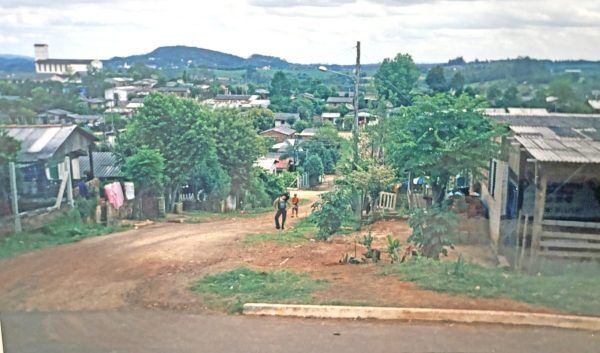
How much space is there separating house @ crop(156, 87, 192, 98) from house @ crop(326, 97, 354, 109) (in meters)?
1.98

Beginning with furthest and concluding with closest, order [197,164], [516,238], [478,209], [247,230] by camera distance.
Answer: [197,164]
[247,230]
[478,209]
[516,238]

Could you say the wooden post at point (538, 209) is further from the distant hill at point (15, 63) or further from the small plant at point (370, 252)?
the distant hill at point (15, 63)

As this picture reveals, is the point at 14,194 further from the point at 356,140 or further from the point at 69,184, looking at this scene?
the point at 356,140

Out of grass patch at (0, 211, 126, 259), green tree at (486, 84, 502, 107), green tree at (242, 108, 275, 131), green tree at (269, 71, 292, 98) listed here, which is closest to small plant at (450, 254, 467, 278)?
green tree at (486, 84, 502, 107)

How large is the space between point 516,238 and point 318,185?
2398 mm

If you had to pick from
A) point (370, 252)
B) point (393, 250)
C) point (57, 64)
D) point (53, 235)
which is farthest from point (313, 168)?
point (57, 64)

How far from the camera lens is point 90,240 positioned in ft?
19.8

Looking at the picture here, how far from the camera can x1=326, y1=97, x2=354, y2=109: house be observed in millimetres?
6927

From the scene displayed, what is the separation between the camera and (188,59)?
666cm

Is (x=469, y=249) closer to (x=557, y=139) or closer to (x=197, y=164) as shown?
(x=557, y=139)

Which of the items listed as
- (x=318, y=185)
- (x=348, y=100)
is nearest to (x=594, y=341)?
(x=318, y=185)

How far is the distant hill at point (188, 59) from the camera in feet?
20.8

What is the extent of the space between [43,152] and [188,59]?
6.62 ft

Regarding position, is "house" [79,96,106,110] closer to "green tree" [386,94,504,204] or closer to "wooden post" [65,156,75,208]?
"wooden post" [65,156,75,208]
